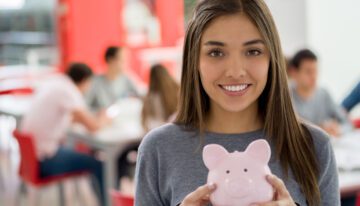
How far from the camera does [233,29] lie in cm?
132

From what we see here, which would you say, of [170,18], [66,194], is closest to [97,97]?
[66,194]

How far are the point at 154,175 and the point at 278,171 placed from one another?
310mm

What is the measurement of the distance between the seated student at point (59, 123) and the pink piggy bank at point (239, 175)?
10.2 ft

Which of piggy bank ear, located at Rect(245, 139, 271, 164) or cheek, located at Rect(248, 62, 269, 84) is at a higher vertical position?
cheek, located at Rect(248, 62, 269, 84)

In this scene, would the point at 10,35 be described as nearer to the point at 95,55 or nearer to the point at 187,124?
the point at 95,55

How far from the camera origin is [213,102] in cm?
148

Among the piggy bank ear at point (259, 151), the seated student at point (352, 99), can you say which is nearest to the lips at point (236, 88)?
the piggy bank ear at point (259, 151)

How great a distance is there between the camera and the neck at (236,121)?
145 centimetres

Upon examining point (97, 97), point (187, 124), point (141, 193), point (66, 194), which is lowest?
point (66, 194)

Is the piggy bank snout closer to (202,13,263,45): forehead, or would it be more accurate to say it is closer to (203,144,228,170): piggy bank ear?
(203,144,228,170): piggy bank ear

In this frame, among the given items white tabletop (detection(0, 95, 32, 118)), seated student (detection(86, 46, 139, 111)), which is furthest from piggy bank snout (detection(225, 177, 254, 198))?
seated student (detection(86, 46, 139, 111))

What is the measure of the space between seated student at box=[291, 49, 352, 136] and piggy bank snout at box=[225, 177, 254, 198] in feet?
8.87

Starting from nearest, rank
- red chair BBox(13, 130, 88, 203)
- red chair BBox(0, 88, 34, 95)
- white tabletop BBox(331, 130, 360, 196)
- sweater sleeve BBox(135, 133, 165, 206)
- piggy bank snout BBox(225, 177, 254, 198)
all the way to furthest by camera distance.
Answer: piggy bank snout BBox(225, 177, 254, 198)
sweater sleeve BBox(135, 133, 165, 206)
white tabletop BBox(331, 130, 360, 196)
red chair BBox(13, 130, 88, 203)
red chair BBox(0, 88, 34, 95)

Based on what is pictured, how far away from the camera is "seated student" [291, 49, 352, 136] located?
3.87 m
